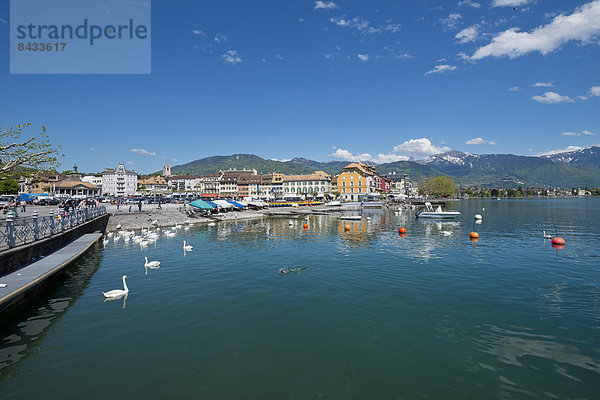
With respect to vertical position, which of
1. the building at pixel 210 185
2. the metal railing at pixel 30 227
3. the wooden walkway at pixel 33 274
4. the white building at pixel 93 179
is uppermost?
the white building at pixel 93 179

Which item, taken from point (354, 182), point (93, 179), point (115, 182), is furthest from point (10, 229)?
point (93, 179)

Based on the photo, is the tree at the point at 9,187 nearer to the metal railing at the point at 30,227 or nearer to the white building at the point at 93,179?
the metal railing at the point at 30,227

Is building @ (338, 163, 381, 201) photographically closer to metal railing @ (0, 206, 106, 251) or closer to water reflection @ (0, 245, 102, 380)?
metal railing @ (0, 206, 106, 251)

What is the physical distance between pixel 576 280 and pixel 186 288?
2390 centimetres

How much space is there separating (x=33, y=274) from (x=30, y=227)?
6329mm

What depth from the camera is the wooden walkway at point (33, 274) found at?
11875mm

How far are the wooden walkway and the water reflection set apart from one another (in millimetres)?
803

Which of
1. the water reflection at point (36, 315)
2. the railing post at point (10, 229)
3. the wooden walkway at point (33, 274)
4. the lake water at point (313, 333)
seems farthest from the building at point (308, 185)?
the railing post at point (10, 229)

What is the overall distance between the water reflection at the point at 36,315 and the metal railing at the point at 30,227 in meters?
3.07

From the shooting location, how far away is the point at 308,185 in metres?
150

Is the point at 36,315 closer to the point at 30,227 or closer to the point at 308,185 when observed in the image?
the point at 30,227

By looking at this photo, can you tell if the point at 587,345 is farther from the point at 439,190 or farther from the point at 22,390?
the point at 439,190

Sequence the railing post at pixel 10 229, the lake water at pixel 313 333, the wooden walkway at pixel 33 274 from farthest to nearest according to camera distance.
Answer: the railing post at pixel 10 229, the wooden walkway at pixel 33 274, the lake water at pixel 313 333

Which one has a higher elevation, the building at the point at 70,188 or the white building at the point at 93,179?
the white building at the point at 93,179
